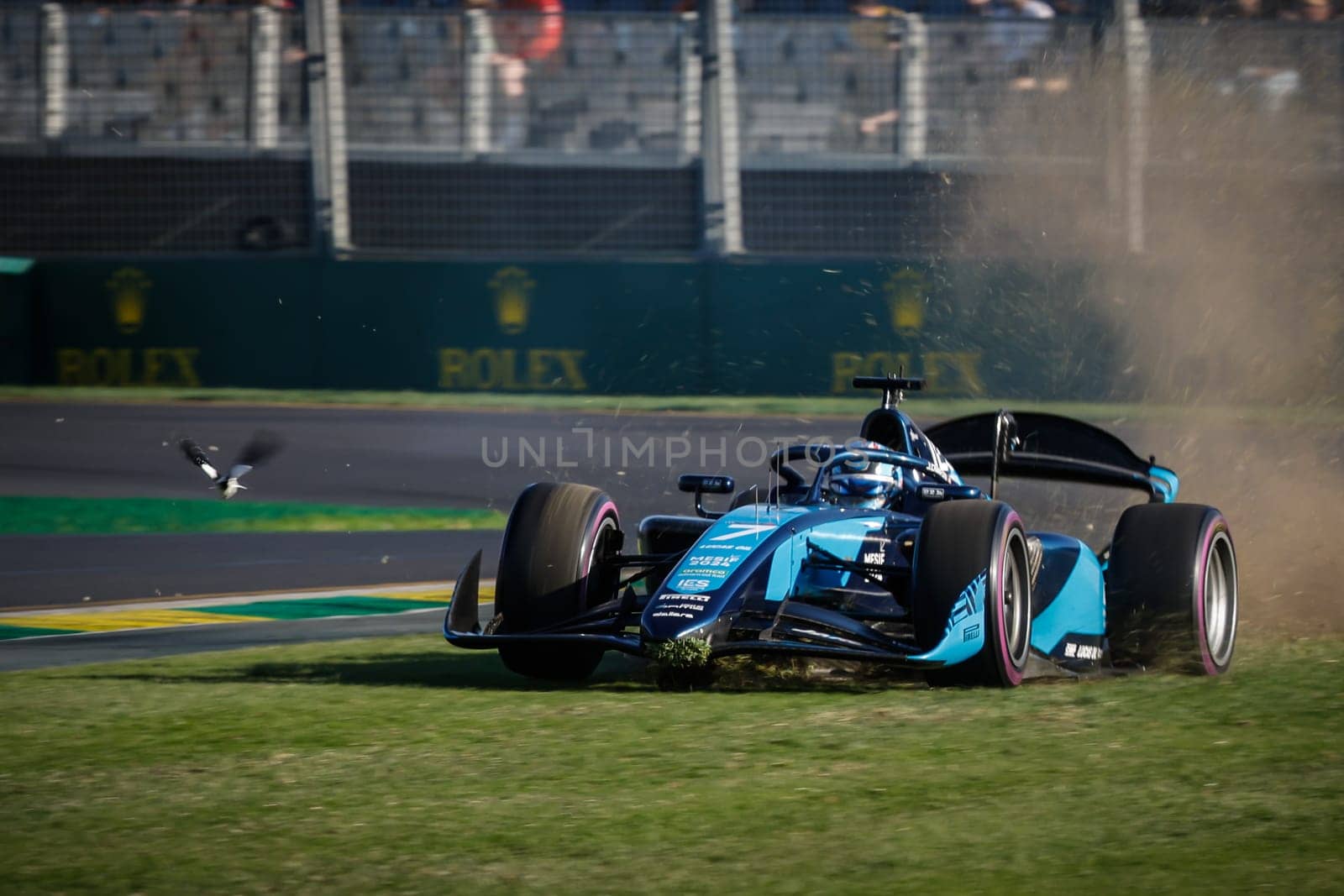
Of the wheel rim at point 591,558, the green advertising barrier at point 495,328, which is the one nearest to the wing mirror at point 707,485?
the wheel rim at point 591,558

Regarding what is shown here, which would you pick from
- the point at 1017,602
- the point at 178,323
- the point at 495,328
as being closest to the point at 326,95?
the point at 495,328

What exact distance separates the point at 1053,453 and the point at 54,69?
1267 centimetres

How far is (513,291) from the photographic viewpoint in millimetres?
18734

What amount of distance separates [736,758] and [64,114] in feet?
48.3

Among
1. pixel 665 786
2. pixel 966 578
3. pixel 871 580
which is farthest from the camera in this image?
pixel 871 580

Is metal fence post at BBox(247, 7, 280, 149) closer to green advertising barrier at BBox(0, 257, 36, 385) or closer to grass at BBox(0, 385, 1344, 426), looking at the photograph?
grass at BBox(0, 385, 1344, 426)

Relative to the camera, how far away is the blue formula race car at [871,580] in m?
6.53

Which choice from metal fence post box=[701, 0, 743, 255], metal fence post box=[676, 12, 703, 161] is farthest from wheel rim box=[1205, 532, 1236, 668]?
metal fence post box=[676, 12, 703, 161]

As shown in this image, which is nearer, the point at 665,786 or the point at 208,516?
the point at 665,786

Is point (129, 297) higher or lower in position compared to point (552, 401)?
→ higher

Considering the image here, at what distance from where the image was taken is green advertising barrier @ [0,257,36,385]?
18797 mm

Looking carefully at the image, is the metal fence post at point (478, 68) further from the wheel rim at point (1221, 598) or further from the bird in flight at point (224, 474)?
the wheel rim at point (1221, 598)

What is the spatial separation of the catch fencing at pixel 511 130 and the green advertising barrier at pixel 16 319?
1.08 ft

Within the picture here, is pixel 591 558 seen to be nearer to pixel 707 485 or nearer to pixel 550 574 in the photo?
pixel 550 574
